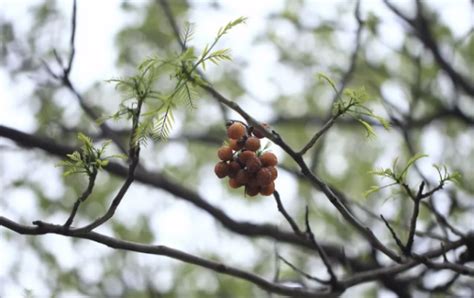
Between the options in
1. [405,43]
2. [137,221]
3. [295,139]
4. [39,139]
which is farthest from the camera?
[295,139]

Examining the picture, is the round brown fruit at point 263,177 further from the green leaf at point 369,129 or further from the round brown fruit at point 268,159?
the green leaf at point 369,129

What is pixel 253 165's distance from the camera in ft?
5.78

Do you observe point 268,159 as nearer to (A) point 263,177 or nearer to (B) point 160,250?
(A) point 263,177

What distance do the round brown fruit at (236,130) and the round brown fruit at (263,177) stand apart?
0.11m

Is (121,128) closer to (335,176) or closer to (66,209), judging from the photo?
(66,209)

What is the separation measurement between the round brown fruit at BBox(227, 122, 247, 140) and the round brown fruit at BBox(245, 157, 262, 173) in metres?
0.07

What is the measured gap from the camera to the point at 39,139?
291 cm

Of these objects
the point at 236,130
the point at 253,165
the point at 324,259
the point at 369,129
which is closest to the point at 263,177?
the point at 253,165

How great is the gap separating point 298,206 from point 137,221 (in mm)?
1165

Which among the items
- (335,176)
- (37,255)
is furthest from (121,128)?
(335,176)

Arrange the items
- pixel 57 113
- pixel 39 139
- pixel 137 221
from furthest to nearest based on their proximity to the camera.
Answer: pixel 137 221 → pixel 57 113 → pixel 39 139

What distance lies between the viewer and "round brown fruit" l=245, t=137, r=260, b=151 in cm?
176

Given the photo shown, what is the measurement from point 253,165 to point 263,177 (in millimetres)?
40

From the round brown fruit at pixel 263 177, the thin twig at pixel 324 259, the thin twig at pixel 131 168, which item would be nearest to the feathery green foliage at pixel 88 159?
the thin twig at pixel 131 168
